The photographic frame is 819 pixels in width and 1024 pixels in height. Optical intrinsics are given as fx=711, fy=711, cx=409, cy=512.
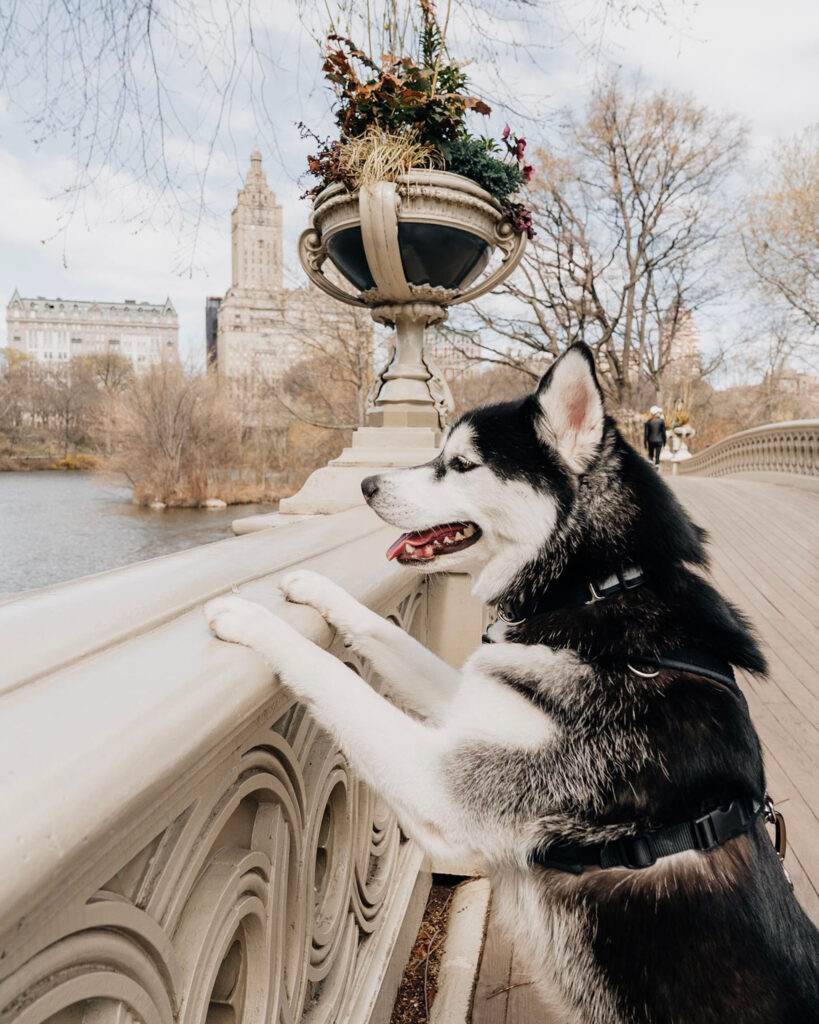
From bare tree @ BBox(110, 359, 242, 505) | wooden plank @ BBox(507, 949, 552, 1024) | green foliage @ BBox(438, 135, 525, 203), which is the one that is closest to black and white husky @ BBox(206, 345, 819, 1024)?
wooden plank @ BBox(507, 949, 552, 1024)

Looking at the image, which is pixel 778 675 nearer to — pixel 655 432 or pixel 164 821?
pixel 164 821

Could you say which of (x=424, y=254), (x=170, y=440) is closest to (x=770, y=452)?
(x=170, y=440)

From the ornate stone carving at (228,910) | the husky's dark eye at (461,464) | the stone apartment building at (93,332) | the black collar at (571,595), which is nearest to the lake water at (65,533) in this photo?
the husky's dark eye at (461,464)

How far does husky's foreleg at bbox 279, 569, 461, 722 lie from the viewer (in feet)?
5.70

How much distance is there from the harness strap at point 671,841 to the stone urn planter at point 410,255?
355 cm

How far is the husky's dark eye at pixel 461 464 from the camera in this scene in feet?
7.18

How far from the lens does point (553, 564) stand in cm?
188

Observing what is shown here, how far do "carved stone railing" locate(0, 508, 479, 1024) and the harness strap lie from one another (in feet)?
1.98

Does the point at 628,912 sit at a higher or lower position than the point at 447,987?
higher

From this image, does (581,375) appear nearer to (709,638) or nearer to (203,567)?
(709,638)

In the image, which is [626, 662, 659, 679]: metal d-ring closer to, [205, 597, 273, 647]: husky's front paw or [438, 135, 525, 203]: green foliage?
[205, 597, 273, 647]: husky's front paw

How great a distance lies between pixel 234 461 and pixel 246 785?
1524 centimetres

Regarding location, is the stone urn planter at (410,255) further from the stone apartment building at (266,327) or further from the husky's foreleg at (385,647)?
the stone apartment building at (266,327)

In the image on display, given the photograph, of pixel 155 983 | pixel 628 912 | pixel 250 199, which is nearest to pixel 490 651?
pixel 628 912
